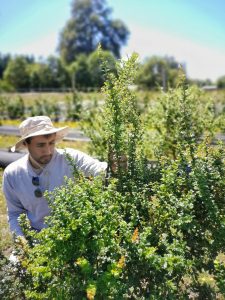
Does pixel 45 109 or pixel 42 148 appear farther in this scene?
pixel 45 109

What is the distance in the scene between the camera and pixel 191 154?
134 inches

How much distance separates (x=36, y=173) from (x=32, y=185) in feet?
0.43

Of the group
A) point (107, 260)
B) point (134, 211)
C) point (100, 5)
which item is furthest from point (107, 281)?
point (100, 5)

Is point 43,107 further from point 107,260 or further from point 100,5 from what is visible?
point 100,5

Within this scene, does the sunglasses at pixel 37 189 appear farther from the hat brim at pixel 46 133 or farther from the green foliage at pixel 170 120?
the green foliage at pixel 170 120

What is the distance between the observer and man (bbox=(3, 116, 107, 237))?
4230 mm

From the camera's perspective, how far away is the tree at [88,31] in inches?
4193

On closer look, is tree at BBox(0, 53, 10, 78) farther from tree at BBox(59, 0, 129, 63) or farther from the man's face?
the man's face

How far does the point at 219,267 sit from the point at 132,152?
117cm

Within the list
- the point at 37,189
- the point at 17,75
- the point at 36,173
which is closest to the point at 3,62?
the point at 17,75

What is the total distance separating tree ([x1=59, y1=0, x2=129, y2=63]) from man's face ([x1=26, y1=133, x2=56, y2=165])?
335 feet

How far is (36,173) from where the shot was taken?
14.3 ft

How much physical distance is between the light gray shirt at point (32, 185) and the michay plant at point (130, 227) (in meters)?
0.84

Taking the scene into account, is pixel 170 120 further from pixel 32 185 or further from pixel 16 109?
pixel 16 109
